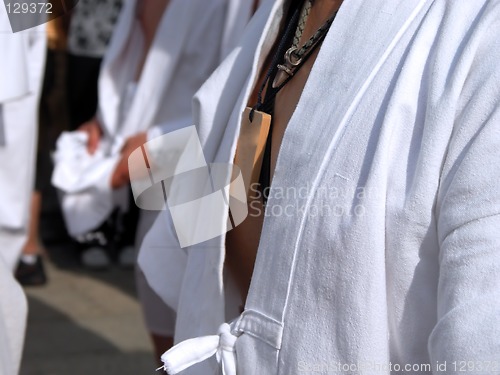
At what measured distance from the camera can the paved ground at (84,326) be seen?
10.6ft

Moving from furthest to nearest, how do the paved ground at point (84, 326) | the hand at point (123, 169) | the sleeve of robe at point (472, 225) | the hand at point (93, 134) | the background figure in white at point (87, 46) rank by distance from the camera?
1. the background figure in white at point (87, 46)
2. the hand at point (93, 134)
3. the paved ground at point (84, 326)
4. the hand at point (123, 169)
5. the sleeve of robe at point (472, 225)

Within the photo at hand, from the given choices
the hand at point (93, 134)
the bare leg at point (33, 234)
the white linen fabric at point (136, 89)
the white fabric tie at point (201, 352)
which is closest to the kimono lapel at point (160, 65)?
the white linen fabric at point (136, 89)

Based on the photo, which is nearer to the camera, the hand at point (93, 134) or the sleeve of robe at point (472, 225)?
the sleeve of robe at point (472, 225)

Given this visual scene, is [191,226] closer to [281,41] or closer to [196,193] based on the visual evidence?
[196,193]

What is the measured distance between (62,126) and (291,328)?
4.51 m

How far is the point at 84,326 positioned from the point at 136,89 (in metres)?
1.04

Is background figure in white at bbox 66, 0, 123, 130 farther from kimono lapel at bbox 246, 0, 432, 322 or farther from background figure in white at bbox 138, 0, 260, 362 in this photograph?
kimono lapel at bbox 246, 0, 432, 322

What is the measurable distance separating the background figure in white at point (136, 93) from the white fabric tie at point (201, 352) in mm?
1499

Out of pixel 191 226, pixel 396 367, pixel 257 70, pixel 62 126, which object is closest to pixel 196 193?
pixel 191 226

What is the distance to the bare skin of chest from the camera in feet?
3.97

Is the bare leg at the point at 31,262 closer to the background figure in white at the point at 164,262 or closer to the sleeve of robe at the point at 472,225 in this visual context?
the background figure in white at the point at 164,262

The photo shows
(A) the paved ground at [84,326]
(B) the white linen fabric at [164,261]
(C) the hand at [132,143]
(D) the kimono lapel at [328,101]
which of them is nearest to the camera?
(D) the kimono lapel at [328,101]

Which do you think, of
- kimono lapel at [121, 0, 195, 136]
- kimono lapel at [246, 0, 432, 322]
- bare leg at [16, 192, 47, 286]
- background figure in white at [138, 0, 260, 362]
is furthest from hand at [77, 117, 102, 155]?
kimono lapel at [246, 0, 432, 322]

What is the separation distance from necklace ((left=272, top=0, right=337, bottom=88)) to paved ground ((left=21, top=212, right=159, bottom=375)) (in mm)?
2087
